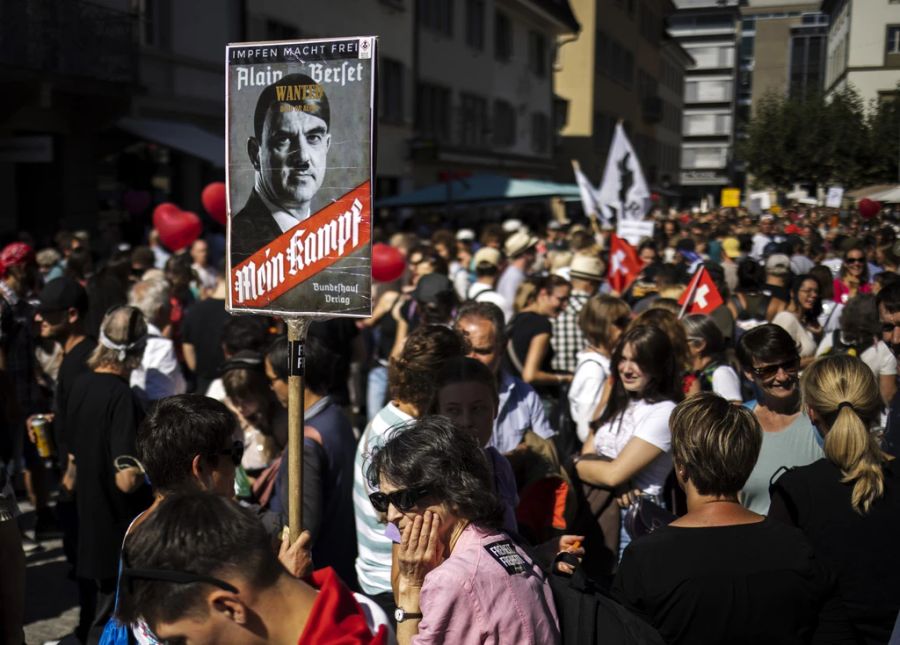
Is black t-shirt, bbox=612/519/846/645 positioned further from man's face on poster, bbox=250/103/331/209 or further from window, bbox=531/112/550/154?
window, bbox=531/112/550/154

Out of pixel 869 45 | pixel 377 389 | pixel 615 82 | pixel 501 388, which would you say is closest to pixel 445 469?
pixel 501 388

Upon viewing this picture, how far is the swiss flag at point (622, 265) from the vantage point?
35.7ft

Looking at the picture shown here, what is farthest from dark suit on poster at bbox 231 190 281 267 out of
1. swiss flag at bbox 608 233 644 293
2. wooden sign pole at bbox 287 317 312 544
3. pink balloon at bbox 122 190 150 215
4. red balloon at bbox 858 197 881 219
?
pink balloon at bbox 122 190 150 215

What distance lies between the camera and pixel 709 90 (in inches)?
4186

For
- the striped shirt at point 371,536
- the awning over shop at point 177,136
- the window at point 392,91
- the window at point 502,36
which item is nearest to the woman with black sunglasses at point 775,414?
the striped shirt at point 371,536

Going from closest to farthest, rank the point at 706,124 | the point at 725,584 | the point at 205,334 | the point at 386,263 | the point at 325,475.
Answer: the point at 725,584
the point at 325,475
the point at 205,334
the point at 386,263
the point at 706,124

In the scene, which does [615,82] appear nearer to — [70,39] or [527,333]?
[70,39]

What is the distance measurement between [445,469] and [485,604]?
40cm

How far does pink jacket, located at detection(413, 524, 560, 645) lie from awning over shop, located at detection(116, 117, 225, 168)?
14788 mm

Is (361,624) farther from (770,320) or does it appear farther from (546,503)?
(770,320)

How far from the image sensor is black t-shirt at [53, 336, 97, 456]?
5.59m

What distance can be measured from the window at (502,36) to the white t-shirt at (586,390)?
30.1 metres

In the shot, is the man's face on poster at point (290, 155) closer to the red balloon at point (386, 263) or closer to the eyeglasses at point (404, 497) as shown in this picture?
the eyeglasses at point (404, 497)

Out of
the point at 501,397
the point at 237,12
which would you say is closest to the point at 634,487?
the point at 501,397
